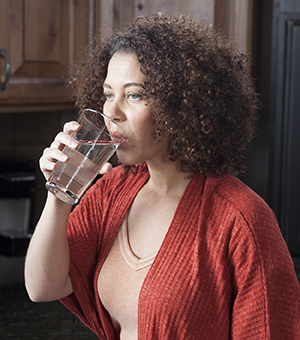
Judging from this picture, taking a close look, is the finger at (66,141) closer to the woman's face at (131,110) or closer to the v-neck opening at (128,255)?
the woman's face at (131,110)

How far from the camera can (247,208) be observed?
0.90 metres

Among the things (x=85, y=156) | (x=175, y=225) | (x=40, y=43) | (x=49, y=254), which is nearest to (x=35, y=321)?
(x=49, y=254)

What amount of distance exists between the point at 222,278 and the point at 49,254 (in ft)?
1.14

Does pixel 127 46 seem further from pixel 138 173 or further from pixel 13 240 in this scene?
pixel 13 240

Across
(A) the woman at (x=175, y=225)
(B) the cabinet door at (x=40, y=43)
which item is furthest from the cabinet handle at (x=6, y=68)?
(A) the woman at (x=175, y=225)

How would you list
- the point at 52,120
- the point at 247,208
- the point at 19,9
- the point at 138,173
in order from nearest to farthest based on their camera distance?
the point at 247,208 → the point at 138,173 → the point at 19,9 → the point at 52,120

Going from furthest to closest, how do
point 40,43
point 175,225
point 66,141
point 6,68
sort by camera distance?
point 40,43 < point 6,68 < point 175,225 < point 66,141

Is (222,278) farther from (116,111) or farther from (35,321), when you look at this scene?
(35,321)

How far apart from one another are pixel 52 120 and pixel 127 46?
1.30m

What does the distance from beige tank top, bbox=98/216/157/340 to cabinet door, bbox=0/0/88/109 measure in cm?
86

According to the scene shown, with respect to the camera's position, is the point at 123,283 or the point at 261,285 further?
the point at 123,283

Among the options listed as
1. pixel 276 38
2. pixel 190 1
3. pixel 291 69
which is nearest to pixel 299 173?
pixel 291 69

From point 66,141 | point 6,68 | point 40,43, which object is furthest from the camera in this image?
point 40,43

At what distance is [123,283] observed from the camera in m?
0.96
